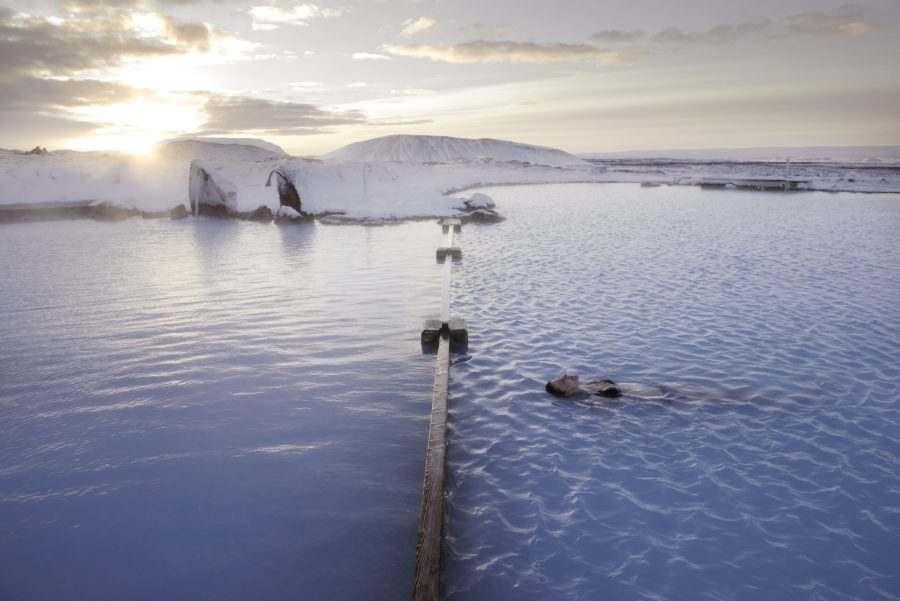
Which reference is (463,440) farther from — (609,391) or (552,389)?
(609,391)

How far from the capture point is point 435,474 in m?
4.12

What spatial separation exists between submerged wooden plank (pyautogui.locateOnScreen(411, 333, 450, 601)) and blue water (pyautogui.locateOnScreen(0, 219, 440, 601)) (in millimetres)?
340

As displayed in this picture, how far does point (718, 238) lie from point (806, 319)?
906 centimetres

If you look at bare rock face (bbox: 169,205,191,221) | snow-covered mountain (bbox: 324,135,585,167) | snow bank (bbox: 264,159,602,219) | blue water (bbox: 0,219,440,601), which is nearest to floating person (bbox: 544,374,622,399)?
blue water (bbox: 0,219,440,601)

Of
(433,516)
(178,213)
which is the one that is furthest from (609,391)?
(178,213)

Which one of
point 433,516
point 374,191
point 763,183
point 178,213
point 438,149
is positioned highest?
point 438,149

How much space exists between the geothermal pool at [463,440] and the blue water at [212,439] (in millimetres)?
27

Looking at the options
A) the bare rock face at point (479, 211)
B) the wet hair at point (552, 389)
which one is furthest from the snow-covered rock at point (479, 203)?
the wet hair at point (552, 389)

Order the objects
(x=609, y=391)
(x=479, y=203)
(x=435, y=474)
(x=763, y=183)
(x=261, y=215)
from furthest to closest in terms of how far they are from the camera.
→ 1. (x=763, y=183)
2. (x=479, y=203)
3. (x=261, y=215)
4. (x=609, y=391)
5. (x=435, y=474)

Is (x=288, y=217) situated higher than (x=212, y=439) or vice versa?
(x=288, y=217)

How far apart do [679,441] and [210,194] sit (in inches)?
927

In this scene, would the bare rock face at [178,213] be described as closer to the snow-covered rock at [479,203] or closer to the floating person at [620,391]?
the snow-covered rock at [479,203]

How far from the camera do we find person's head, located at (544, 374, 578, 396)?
5.98 metres

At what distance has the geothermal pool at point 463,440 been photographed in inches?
144
